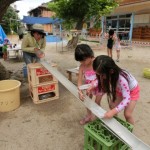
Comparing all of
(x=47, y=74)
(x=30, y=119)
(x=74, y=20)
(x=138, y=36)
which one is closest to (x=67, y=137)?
(x=30, y=119)

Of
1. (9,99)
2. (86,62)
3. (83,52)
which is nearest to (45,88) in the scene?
(9,99)

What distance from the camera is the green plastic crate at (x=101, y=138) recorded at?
1762 millimetres

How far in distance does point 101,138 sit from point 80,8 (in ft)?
31.8

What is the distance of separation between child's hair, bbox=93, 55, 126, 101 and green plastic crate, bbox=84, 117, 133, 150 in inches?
16.3

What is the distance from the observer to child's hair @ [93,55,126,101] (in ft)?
5.89

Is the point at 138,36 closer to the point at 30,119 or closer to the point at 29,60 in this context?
the point at 29,60

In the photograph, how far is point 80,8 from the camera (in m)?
10.4

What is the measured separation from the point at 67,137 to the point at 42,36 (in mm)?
2211

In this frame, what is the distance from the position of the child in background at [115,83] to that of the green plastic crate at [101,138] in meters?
0.20

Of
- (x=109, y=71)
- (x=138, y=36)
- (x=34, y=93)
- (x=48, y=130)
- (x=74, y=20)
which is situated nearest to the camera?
(x=109, y=71)

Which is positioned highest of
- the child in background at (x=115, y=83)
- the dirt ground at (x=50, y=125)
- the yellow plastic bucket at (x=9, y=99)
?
the child in background at (x=115, y=83)

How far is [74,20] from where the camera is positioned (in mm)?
11719

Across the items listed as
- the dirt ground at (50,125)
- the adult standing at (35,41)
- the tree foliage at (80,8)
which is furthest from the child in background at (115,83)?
the tree foliage at (80,8)

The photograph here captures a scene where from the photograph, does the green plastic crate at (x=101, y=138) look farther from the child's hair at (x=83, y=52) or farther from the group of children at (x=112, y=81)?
the child's hair at (x=83, y=52)
